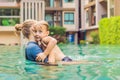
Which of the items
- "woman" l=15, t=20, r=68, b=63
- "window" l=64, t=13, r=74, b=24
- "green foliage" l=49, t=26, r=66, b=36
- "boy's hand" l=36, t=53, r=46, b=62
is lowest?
"boy's hand" l=36, t=53, r=46, b=62

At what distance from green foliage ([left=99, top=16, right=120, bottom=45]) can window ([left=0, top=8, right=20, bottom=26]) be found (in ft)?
55.0

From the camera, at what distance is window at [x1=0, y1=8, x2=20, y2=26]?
4759 cm

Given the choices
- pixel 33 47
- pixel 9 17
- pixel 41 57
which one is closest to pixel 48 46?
pixel 41 57

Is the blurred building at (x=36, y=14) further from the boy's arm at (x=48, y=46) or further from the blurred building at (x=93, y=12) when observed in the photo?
the boy's arm at (x=48, y=46)

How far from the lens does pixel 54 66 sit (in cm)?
792

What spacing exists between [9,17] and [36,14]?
3314 mm

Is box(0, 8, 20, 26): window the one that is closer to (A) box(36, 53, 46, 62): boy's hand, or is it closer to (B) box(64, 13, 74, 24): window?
(B) box(64, 13, 74, 24): window

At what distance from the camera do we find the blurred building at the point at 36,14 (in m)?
47.6

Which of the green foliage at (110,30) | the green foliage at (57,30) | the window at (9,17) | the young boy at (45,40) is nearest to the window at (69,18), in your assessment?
the green foliage at (57,30)

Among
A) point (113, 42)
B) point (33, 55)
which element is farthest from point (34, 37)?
point (113, 42)

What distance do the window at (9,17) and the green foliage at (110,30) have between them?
16.8 m

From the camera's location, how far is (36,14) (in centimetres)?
4772

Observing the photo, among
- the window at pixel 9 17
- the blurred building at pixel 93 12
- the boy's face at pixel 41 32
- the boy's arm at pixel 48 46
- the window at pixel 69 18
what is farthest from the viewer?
the window at pixel 69 18

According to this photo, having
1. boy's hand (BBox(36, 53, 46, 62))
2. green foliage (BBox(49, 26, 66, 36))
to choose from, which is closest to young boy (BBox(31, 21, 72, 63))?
boy's hand (BBox(36, 53, 46, 62))
